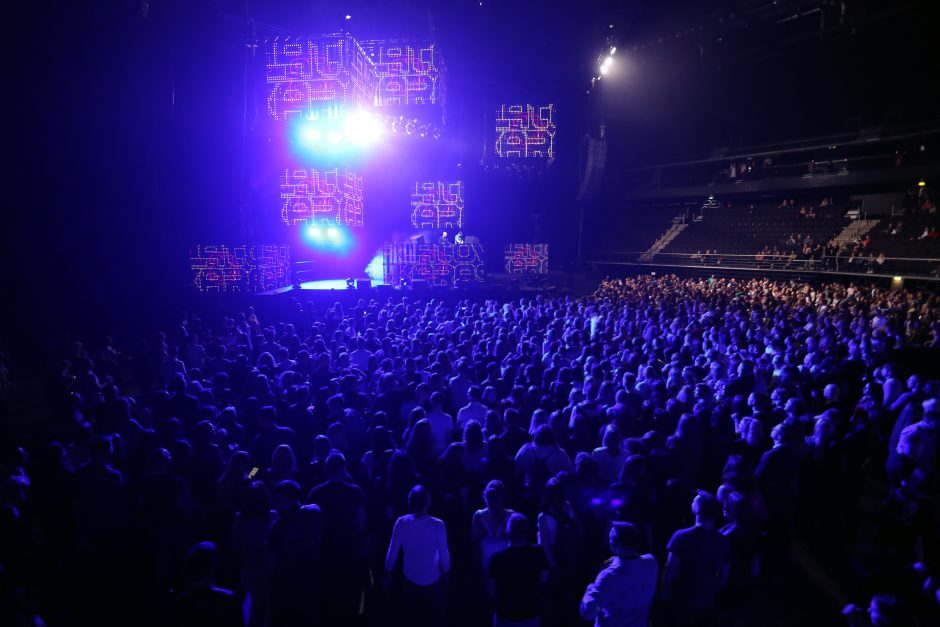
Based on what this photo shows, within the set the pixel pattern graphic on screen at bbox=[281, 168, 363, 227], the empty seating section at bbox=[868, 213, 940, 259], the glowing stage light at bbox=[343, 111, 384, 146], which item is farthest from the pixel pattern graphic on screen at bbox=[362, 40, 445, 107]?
the empty seating section at bbox=[868, 213, 940, 259]

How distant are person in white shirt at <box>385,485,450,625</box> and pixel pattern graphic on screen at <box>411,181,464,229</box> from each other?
23.3 metres

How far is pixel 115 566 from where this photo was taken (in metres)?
4.32

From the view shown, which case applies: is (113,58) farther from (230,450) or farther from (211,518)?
(211,518)

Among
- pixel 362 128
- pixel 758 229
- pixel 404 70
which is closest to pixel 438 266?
pixel 362 128

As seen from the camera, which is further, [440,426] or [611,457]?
[440,426]

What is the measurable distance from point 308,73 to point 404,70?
4.40 metres

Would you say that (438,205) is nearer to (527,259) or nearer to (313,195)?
(527,259)

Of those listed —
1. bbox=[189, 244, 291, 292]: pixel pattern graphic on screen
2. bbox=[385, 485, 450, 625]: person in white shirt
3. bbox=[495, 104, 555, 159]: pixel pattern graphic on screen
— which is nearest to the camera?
bbox=[385, 485, 450, 625]: person in white shirt

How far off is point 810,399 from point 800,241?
22.1 m

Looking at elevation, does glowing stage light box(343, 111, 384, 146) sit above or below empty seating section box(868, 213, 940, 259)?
above

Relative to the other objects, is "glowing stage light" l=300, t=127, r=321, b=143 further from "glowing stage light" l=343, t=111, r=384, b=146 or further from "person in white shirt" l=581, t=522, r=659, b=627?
"person in white shirt" l=581, t=522, r=659, b=627

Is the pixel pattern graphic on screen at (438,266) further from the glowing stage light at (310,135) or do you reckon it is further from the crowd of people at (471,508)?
the crowd of people at (471,508)

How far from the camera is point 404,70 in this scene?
21328 mm

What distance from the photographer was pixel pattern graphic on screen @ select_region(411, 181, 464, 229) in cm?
2658
